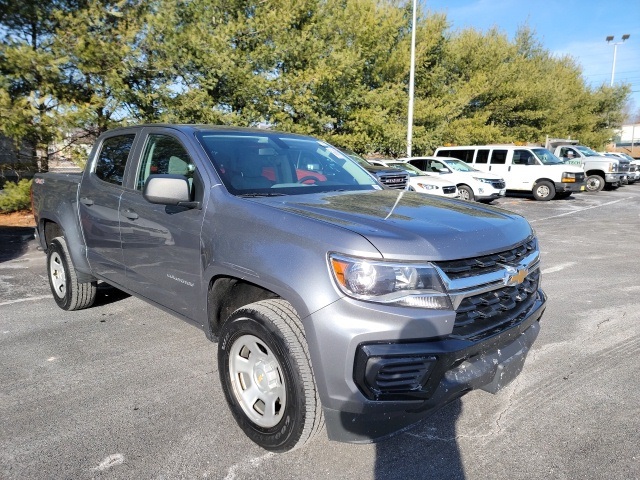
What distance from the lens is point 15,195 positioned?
411 inches

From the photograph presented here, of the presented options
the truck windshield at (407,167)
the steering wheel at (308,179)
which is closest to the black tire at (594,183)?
the truck windshield at (407,167)

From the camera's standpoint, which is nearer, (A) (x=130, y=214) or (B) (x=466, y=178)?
(A) (x=130, y=214)

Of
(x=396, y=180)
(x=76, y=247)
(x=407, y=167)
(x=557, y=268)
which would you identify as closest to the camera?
(x=76, y=247)

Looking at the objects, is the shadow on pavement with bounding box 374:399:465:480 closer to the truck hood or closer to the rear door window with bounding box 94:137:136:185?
the truck hood

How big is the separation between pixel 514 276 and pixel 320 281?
1.06m

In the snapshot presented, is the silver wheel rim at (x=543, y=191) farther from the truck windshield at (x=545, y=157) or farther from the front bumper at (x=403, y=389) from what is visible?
the front bumper at (x=403, y=389)

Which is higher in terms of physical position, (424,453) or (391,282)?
(391,282)

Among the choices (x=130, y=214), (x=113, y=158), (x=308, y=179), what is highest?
(x=113, y=158)

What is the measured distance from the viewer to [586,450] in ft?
8.66

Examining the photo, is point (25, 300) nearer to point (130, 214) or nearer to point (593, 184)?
point (130, 214)

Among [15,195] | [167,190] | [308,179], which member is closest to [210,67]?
[15,195]

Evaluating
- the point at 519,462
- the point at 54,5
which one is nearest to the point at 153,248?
the point at 519,462

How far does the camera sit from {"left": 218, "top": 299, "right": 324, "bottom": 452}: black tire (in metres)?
2.32

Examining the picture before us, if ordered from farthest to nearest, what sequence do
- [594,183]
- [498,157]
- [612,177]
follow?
[594,183], [612,177], [498,157]
